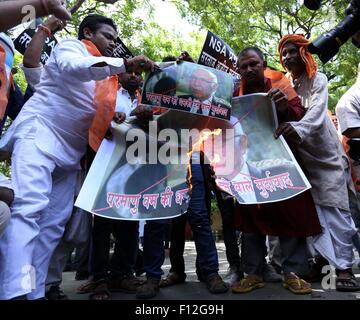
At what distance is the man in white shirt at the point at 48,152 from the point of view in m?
2.24

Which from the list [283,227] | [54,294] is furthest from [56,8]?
[283,227]

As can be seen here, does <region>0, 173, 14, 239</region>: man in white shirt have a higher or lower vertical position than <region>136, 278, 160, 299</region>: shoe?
higher

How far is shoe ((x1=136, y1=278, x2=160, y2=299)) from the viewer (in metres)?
2.55

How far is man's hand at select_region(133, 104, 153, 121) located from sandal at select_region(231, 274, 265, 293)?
119 centimetres

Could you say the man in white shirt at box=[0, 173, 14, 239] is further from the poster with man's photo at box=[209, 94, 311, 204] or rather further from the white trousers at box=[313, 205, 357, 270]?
the white trousers at box=[313, 205, 357, 270]

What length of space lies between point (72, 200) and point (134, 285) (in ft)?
2.36

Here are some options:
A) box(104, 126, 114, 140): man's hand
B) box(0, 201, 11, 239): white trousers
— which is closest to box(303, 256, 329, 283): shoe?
box(104, 126, 114, 140): man's hand

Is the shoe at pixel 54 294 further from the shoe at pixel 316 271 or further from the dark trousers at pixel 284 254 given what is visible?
the shoe at pixel 316 271

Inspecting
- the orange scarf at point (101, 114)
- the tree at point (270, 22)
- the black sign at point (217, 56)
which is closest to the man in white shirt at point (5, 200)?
the orange scarf at point (101, 114)

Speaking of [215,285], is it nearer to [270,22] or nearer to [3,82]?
[3,82]

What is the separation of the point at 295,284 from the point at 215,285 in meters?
0.48

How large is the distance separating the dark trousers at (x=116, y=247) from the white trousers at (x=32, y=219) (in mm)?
280

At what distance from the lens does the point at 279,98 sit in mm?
2797

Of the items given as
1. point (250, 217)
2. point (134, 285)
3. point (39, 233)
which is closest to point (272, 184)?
point (250, 217)
